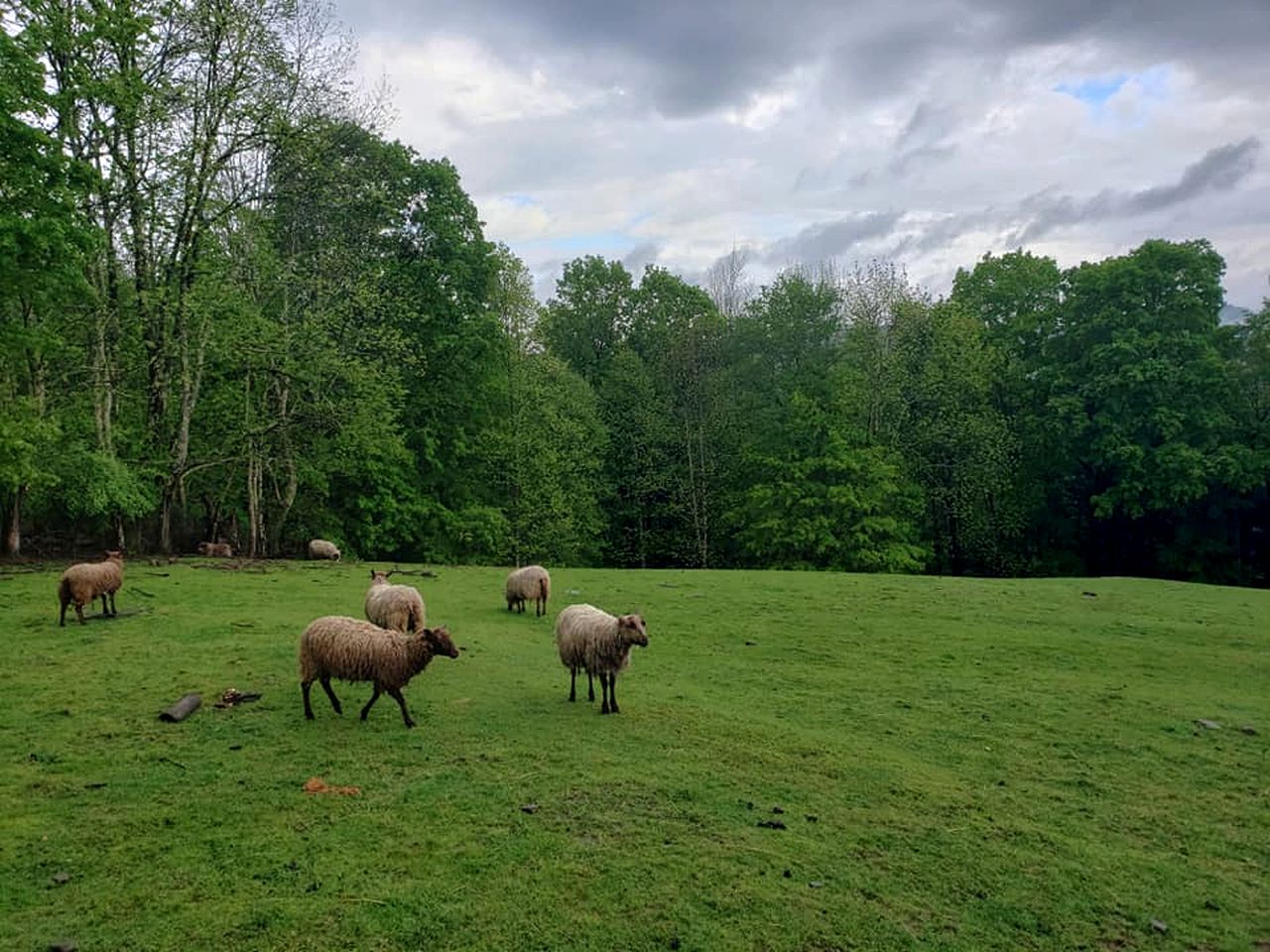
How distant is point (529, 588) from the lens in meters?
19.7

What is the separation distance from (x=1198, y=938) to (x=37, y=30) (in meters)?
28.6

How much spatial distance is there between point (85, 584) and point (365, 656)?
863 cm

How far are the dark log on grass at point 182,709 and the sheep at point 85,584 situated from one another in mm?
6315

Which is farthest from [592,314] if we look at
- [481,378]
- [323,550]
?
[323,550]

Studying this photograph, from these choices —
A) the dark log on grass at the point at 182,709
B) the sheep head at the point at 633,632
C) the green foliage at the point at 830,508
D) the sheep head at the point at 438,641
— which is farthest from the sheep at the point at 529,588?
the green foliage at the point at 830,508

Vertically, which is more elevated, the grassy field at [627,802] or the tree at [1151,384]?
the tree at [1151,384]

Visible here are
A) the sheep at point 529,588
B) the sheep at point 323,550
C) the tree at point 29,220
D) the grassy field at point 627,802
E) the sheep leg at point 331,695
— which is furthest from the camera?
the sheep at point 323,550

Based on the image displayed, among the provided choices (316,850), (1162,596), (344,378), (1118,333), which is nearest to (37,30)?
(344,378)

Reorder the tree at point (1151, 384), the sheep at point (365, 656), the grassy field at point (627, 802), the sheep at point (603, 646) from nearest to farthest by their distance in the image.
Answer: the grassy field at point (627, 802) → the sheep at point (365, 656) → the sheep at point (603, 646) → the tree at point (1151, 384)

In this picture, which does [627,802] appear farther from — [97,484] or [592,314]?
[592,314]

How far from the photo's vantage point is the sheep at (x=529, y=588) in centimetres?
1964

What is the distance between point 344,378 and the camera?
30203mm

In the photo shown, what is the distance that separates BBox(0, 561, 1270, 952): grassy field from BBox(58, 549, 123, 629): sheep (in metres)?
0.52

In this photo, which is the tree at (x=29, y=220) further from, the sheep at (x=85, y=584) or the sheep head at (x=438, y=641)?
the sheep head at (x=438, y=641)
